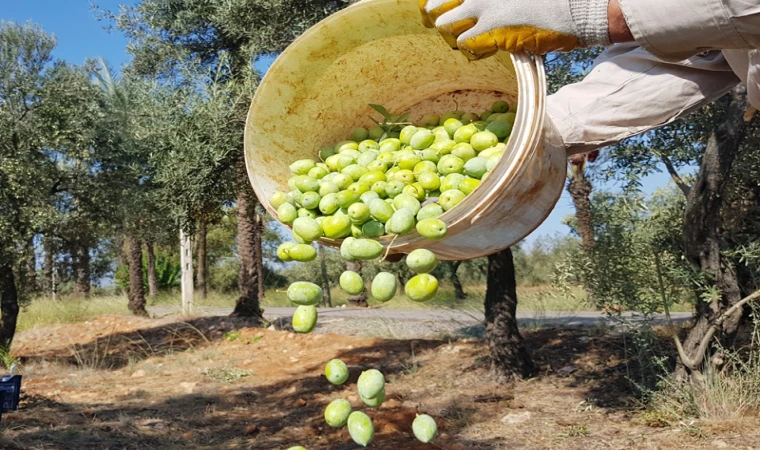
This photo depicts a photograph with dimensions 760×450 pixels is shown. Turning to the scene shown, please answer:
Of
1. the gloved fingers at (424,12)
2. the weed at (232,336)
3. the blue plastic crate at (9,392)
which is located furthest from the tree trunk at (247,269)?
the gloved fingers at (424,12)

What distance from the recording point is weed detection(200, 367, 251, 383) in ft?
24.9

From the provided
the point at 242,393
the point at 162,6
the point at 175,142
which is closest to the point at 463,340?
the point at 242,393

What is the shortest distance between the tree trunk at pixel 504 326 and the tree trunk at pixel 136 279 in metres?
8.88

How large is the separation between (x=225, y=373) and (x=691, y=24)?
7.15m

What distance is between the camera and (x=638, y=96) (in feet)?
5.93

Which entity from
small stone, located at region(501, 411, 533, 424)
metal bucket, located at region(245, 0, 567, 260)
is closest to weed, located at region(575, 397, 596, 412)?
small stone, located at region(501, 411, 533, 424)

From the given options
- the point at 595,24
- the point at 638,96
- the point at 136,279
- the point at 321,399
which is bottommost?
the point at 321,399

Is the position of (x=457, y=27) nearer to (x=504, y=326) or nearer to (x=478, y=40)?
(x=478, y=40)

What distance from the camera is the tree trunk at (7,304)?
28.5 ft

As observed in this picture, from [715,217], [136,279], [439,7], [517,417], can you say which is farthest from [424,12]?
[136,279]

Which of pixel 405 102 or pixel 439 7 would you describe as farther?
pixel 405 102

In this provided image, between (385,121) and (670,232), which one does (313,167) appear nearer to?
(385,121)

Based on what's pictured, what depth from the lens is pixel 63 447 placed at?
4.83 m

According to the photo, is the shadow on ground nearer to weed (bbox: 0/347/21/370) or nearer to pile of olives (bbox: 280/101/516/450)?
weed (bbox: 0/347/21/370)
